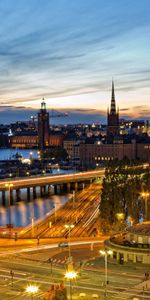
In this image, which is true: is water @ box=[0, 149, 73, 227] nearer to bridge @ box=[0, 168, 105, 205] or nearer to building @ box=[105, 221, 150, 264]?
bridge @ box=[0, 168, 105, 205]

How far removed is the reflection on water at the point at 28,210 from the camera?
178 feet

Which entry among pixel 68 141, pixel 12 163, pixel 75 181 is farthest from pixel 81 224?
pixel 68 141

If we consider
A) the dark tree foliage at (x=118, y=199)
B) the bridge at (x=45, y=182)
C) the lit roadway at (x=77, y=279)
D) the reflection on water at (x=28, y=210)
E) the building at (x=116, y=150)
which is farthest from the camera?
the building at (x=116, y=150)

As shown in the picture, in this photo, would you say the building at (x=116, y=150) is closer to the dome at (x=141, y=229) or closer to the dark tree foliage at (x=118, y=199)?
the dark tree foliage at (x=118, y=199)

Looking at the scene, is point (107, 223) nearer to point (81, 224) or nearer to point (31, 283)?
point (81, 224)

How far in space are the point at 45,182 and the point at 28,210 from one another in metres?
17.4

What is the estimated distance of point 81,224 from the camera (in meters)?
46.7

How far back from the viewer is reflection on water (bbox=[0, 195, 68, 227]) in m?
54.2

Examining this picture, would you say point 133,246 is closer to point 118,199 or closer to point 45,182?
point 118,199

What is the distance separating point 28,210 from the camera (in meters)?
64.0

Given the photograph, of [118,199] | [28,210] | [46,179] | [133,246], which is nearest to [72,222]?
[118,199]

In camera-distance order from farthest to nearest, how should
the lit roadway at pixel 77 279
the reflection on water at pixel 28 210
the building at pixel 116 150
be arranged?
the building at pixel 116 150
the reflection on water at pixel 28 210
the lit roadway at pixel 77 279

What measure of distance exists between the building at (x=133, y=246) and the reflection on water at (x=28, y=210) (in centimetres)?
2287

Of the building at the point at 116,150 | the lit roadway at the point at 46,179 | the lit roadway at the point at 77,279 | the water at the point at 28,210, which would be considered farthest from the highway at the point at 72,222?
the building at the point at 116,150
